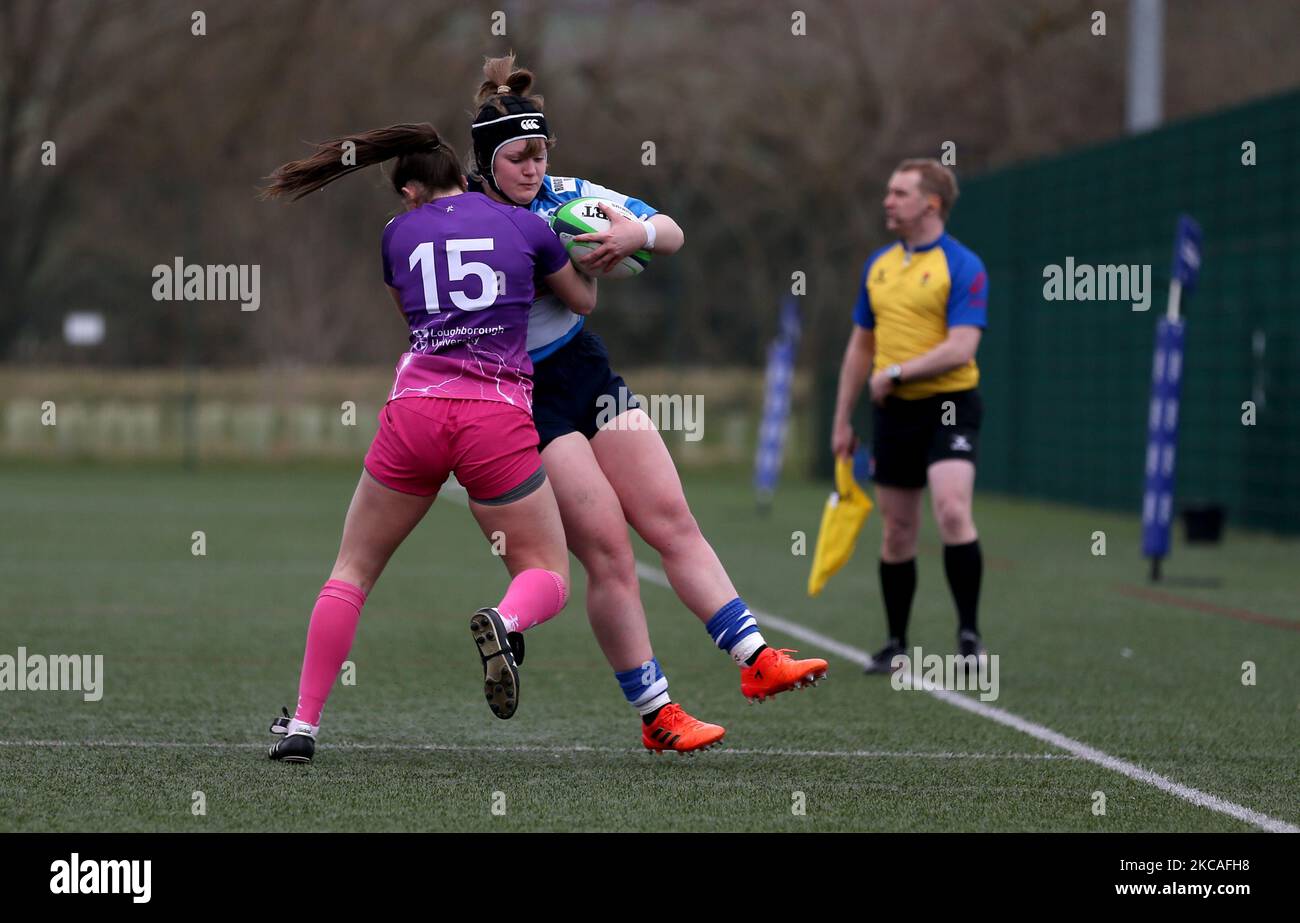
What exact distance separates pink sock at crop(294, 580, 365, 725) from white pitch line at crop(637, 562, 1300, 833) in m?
2.26

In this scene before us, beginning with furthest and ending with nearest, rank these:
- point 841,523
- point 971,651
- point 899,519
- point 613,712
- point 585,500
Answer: point 841,523 → point 899,519 → point 971,651 → point 613,712 → point 585,500

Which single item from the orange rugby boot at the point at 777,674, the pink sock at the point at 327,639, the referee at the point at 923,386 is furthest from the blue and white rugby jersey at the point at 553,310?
the referee at the point at 923,386

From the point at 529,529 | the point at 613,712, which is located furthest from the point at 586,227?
the point at 613,712

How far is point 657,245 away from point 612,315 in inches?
1014

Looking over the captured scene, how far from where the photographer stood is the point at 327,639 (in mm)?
5758

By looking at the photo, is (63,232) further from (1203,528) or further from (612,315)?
(1203,528)

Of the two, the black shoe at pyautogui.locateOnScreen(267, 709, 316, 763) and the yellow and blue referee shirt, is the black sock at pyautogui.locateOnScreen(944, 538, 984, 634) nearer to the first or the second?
the yellow and blue referee shirt

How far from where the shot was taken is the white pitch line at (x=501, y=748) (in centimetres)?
618

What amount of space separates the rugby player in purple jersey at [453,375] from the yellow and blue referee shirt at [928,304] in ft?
9.64

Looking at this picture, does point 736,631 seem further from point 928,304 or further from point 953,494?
point 928,304

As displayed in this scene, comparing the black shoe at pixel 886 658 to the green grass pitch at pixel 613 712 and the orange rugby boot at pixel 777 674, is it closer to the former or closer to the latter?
the green grass pitch at pixel 613 712

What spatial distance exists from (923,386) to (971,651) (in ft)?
3.65
